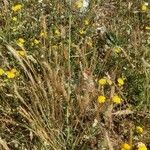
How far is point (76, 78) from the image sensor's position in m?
3.50

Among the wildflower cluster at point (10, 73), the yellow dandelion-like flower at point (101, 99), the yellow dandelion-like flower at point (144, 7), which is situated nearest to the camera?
the yellow dandelion-like flower at point (101, 99)

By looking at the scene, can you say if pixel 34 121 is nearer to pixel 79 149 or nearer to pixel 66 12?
pixel 79 149

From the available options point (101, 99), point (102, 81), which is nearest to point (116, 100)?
point (101, 99)

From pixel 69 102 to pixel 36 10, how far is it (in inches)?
64.4

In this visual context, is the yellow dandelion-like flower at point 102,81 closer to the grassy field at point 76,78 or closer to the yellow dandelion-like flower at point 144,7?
the grassy field at point 76,78

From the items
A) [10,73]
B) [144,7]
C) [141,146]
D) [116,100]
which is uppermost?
[144,7]

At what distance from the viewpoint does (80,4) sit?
442 cm

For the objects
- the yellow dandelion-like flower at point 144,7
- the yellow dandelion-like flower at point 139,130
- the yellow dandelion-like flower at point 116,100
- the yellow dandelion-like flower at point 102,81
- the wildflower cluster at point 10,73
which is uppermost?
the yellow dandelion-like flower at point 144,7

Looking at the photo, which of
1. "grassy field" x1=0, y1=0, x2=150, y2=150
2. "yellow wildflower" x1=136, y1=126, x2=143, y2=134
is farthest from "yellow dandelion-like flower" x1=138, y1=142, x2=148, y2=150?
"yellow wildflower" x1=136, y1=126, x2=143, y2=134

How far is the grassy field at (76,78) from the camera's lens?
290 centimetres

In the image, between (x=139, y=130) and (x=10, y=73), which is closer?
(x=139, y=130)

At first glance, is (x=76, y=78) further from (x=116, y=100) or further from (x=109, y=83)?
(x=116, y=100)

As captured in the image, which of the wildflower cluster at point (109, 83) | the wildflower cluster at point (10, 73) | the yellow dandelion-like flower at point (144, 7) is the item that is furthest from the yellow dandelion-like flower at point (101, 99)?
the yellow dandelion-like flower at point (144, 7)

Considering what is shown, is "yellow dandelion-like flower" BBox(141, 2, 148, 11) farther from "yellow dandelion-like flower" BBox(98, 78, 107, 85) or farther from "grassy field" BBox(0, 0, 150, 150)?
"yellow dandelion-like flower" BBox(98, 78, 107, 85)
